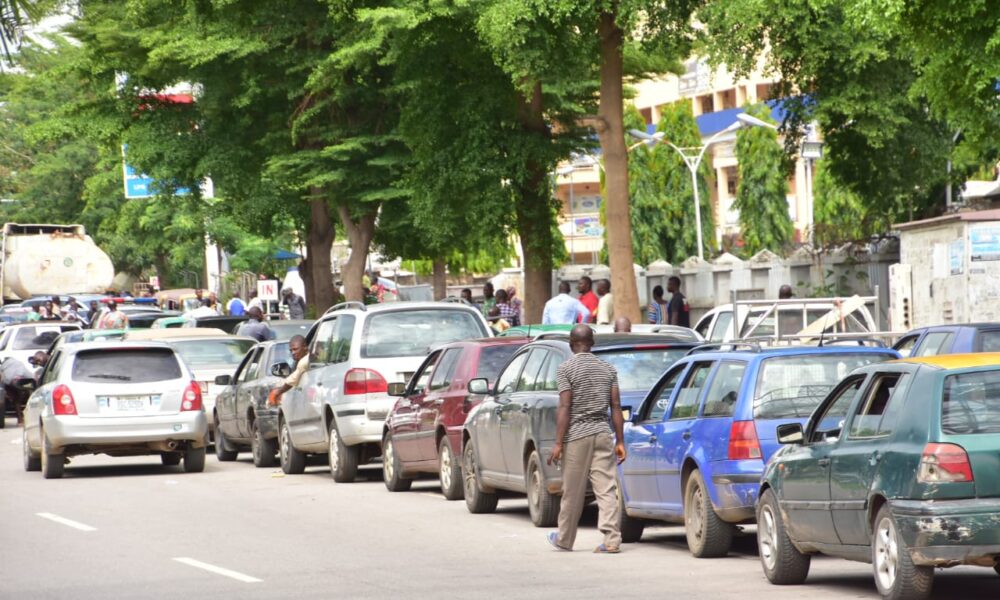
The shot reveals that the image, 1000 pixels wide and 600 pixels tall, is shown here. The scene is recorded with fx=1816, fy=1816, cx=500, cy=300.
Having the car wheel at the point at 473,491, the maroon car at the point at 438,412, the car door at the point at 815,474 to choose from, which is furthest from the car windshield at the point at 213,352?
the car door at the point at 815,474

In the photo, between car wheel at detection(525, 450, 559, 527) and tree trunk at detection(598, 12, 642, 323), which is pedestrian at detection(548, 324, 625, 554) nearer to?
car wheel at detection(525, 450, 559, 527)

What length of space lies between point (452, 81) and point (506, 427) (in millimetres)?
18024

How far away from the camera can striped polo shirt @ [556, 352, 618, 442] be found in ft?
45.4

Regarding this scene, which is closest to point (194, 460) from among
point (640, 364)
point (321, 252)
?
point (640, 364)

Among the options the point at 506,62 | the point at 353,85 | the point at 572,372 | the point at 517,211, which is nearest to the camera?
the point at 572,372

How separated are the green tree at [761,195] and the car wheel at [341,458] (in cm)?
6476

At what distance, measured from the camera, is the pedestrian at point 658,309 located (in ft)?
104

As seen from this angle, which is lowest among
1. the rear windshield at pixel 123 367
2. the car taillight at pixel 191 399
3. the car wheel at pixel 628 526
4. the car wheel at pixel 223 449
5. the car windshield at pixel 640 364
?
the car wheel at pixel 223 449

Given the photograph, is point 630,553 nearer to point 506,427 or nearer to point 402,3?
point 506,427

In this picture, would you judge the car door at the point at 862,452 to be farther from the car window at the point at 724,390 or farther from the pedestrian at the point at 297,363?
the pedestrian at the point at 297,363

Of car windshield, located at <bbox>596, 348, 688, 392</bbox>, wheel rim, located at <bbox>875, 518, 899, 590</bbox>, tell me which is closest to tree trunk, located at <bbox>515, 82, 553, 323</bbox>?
car windshield, located at <bbox>596, 348, 688, 392</bbox>

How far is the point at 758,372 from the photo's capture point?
12.8m

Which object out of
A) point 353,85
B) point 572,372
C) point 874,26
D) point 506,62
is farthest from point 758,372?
point 353,85

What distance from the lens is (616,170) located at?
1077 inches
